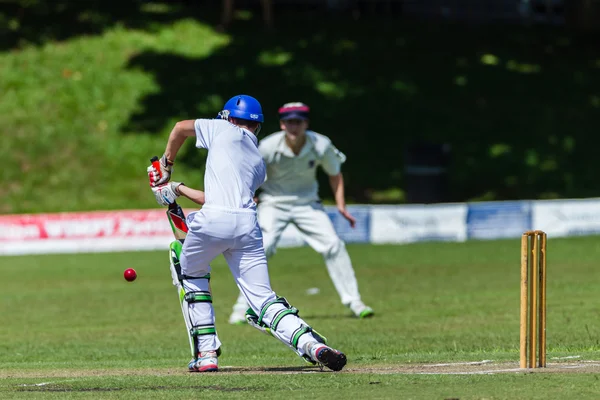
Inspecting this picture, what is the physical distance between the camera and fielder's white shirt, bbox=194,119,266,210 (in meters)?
8.40

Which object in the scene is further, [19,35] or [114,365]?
[19,35]

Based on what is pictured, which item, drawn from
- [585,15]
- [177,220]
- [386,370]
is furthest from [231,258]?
[585,15]

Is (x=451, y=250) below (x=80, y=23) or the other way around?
below

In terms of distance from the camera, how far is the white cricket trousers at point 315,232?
13133mm

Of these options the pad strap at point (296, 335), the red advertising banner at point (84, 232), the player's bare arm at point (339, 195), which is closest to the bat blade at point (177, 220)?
the pad strap at point (296, 335)

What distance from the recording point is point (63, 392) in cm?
754

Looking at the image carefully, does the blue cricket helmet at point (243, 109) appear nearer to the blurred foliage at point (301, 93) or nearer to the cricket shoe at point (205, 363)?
the cricket shoe at point (205, 363)

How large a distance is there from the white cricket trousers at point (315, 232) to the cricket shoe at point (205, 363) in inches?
175

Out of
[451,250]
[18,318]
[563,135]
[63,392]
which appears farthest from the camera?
[563,135]

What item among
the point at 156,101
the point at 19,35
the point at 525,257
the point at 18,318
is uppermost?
the point at 19,35

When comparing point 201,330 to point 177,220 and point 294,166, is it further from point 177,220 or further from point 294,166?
point 294,166

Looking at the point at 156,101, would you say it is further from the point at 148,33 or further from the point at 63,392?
the point at 63,392

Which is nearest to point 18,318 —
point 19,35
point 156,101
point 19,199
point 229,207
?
point 229,207

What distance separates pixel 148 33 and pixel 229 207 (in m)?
29.7
